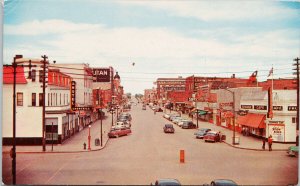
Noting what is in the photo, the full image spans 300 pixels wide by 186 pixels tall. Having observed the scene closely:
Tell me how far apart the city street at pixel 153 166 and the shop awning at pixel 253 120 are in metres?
4.40

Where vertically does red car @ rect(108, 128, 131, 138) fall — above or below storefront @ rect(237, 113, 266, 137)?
below

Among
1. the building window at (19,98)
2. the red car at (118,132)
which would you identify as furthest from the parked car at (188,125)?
the building window at (19,98)

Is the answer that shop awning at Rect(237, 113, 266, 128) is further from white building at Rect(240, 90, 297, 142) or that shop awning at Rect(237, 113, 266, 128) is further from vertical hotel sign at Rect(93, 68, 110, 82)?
vertical hotel sign at Rect(93, 68, 110, 82)

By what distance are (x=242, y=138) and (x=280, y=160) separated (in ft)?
32.0

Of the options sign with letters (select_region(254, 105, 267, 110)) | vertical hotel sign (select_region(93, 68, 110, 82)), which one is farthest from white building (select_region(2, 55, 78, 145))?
sign with letters (select_region(254, 105, 267, 110))

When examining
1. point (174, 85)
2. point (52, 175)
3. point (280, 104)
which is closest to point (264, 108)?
point (280, 104)

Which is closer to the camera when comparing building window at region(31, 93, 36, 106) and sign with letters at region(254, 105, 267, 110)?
building window at region(31, 93, 36, 106)

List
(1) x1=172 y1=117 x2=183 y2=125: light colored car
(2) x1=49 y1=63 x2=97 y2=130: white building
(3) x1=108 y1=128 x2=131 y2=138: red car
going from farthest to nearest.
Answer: (1) x1=172 y1=117 x2=183 y2=125: light colored car < (2) x1=49 y1=63 x2=97 y2=130: white building < (3) x1=108 y1=128 x2=131 y2=138: red car

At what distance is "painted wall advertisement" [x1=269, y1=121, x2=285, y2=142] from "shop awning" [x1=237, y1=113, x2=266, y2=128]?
4.28 ft

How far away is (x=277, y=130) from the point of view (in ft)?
93.8

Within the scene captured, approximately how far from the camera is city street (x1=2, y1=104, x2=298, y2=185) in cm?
1812

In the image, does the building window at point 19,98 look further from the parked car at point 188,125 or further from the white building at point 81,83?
the parked car at point 188,125

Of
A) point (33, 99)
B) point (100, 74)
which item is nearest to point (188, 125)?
point (100, 74)

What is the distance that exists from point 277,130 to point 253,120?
3219 mm
